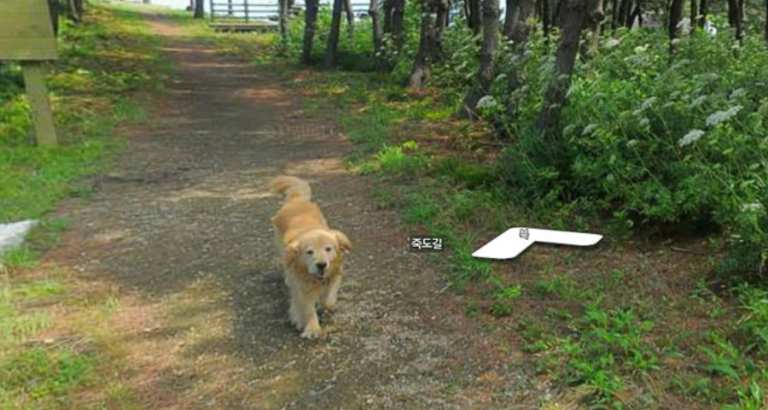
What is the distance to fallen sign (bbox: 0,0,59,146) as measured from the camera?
8305 mm

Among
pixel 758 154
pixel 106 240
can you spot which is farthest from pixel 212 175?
pixel 758 154

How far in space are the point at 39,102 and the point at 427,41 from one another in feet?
24.5

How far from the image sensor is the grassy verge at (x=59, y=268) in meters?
3.40

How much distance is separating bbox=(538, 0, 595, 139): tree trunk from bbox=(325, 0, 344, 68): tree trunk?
36.6 ft

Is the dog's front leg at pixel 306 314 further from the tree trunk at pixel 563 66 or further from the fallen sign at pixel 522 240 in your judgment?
the tree trunk at pixel 563 66

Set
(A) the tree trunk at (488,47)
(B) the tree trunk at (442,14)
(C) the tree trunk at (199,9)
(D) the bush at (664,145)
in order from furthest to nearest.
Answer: (C) the tree trunk at (199,9) < (B) the tree trunk at (442,14) < (A) the tree trunk at (488,47) < (D) the bush at (664,145)

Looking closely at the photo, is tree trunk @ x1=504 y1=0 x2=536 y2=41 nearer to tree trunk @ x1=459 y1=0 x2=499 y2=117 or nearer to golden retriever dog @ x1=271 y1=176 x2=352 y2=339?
tree trunk @ x1=459 y1=0 x2=499 y2=117

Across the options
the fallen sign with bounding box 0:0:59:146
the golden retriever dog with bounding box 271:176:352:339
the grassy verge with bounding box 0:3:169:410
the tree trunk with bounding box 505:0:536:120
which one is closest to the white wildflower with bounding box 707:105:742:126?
the golden retriever dog with bounding box 271:176:352:339

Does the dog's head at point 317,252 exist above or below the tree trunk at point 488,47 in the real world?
below

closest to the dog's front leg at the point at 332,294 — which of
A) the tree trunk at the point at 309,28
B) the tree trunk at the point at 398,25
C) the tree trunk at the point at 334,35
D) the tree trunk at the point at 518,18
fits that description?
the tree trunk at the point at 518,18

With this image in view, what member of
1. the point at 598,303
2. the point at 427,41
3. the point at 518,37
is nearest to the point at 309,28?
the point at 427,41

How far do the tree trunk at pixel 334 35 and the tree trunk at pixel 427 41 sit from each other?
Result: 3.96m

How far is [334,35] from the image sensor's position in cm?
1691

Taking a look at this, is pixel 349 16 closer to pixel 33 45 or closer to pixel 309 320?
pixel 33 45
